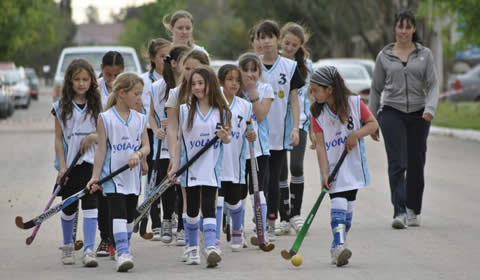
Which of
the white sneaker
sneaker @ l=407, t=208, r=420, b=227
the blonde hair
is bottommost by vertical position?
the white sneaker

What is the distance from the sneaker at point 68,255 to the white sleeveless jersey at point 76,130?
610 millimetres

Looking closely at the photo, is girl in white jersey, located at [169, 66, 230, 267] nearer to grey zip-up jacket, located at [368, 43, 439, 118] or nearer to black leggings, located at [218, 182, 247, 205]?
black leggings, located at [218, 182, 247, 205]

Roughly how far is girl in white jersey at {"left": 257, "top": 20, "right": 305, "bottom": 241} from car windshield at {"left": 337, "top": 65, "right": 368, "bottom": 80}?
820 inches

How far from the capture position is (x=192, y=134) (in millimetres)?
8164

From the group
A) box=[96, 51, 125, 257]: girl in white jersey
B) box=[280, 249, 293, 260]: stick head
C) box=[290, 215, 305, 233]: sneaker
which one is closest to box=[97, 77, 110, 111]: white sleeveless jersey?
box=[96, 51, 125, 257]: girl in white jersey

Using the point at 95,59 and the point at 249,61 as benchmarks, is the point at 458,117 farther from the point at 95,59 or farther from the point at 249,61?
the point at 249,61

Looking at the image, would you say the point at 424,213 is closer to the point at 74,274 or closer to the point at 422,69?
the point at 422,69

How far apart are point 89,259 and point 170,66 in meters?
1.99

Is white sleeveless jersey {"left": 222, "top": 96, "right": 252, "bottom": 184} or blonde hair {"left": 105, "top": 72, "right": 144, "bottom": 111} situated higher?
blonde hair {"left": 105, "top": 72, "right": 144, "bottom": 111}

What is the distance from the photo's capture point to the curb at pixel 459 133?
2253cm

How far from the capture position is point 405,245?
9.11 metres

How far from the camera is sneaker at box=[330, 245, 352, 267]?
7.93m

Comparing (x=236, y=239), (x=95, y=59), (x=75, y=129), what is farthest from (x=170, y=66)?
(x=95, y=59)

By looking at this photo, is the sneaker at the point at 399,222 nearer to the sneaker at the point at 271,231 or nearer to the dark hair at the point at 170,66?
the sneaker at the point at 271,231
